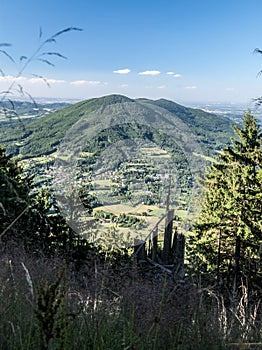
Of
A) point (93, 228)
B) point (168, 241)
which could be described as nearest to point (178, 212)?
point (168, 241)

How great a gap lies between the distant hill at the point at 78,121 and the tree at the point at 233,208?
99 centimetres

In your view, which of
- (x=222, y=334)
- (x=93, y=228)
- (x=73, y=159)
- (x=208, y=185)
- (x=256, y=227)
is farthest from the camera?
(x=208, y=185)

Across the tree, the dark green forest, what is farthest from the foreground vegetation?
the tree

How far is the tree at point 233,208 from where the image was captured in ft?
39.6

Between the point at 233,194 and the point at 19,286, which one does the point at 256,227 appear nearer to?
the point at 233,194

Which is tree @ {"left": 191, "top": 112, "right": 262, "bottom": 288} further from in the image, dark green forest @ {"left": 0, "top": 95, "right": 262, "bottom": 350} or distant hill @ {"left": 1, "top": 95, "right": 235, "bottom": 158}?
distant hill @ {"left": 1, "top": 95, "right": 235, "bottom": 158}

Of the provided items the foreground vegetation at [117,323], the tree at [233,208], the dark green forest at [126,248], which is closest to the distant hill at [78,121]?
the dark green forest at [126,248]

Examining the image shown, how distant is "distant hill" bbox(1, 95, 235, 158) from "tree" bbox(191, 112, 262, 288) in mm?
991

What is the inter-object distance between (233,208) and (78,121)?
6879 millimetres

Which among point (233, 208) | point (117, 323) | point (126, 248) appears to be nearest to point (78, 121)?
point (126, 248)

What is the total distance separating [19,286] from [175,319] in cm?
87

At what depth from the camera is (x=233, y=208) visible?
40.3ft

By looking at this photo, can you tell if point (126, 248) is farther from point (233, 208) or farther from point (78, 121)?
point (233, 208)

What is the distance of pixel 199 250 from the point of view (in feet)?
44.8
